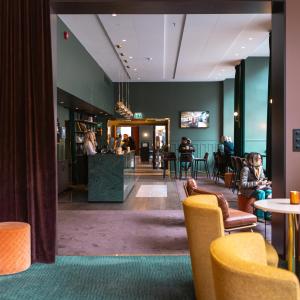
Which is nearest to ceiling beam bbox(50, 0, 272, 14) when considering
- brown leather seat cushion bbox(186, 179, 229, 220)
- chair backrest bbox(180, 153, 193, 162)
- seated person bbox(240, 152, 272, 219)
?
brown leather seat cushion bbox(186, 179, 229, 220)

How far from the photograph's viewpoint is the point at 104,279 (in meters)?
3.89

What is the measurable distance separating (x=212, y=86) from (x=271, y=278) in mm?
16637

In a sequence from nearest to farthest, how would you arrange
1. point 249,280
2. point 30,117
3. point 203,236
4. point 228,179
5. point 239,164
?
point 249,280 < point 203,236 < point 30,117 < point 239,164 < point 228,179

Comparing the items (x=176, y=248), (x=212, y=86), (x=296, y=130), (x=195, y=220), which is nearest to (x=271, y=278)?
(x=195, y=220)

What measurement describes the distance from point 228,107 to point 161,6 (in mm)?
13210

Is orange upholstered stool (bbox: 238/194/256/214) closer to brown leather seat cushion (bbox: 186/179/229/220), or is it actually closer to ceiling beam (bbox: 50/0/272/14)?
brown leather seat cushion (bbox: 186/179/229/220)

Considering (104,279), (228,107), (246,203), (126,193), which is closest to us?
(104,279)

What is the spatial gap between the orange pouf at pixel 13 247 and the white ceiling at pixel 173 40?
5521mm

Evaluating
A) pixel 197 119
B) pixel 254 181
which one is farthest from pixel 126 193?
pixel 197 119

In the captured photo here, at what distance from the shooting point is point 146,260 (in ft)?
14.7

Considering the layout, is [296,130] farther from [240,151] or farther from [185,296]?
[240,151]

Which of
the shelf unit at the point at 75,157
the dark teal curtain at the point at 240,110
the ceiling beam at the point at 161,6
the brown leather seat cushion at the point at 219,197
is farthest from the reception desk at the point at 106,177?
the dark teal curtain at the point at 240,110

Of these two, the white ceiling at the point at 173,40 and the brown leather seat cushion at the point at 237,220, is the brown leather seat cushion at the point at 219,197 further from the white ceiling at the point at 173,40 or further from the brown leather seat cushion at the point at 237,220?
the white ceiling at the point at 173,40

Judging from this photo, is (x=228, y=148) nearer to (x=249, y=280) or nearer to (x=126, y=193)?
(x=126, y=193)
